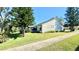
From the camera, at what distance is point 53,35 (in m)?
6.43

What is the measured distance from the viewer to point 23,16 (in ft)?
20.9

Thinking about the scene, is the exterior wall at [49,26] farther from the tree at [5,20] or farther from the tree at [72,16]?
the tree at [5,20]

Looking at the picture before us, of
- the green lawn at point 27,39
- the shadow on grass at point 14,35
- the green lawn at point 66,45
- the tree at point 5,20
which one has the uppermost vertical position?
the tree at point 5,20

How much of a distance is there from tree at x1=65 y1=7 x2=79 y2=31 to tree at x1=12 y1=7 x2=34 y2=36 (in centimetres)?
→ 53

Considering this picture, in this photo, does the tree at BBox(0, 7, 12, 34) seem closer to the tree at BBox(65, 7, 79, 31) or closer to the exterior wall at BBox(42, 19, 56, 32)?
the exterior wall at BBox(42, 19, 56, 32)

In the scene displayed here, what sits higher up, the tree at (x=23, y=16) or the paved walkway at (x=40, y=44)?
the tree at (x=23, y=16)

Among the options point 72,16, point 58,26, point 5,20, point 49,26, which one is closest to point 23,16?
point 5,20

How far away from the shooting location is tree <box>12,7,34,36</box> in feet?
20.8

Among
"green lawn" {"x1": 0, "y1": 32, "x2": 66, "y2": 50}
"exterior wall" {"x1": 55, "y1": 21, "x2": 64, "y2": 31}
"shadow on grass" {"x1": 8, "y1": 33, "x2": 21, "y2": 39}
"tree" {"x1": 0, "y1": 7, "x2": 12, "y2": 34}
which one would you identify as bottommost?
"green lawn" {"x1": 0, "y1": 32, "x2": 66, "y2": 50}

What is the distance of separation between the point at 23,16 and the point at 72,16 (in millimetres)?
720

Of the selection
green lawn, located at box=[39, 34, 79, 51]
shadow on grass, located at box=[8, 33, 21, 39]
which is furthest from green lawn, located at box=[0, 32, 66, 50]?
green lawn, located at box=[39, 34, 79, 51]

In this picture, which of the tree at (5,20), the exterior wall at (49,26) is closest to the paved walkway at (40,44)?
the exterior wall at (49,26)

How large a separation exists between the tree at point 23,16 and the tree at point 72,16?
53 centimetres

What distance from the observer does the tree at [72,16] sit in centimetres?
632
